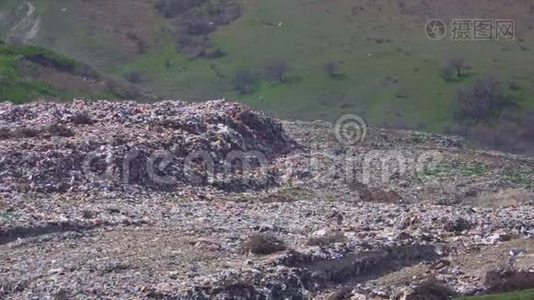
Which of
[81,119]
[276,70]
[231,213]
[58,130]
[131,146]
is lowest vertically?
[231,213]

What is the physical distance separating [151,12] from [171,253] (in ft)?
214

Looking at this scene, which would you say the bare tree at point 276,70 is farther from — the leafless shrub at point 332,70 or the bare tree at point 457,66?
the bare tree at point 457,66

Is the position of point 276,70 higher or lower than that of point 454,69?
lower

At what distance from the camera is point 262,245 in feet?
75.6

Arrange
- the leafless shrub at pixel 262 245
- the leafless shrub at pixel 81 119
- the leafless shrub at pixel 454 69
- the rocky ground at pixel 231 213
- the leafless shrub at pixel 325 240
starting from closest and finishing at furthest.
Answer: the rocky ground at pixel 231 213 < the leafless shrub at pixel 262 245 < the leafless shrub at pixel 325 240 < the leafless shrub at pixel 81 119 < the leafless shrub at pixel 454 69

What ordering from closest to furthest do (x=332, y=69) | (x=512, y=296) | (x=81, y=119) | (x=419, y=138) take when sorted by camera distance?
(x=512, y=296) → (x=81, y=119) → (x=419, y=138) → (x=332, y=69)

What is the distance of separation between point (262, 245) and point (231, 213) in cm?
406

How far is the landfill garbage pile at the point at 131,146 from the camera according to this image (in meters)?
28.3

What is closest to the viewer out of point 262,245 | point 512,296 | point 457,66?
point 512,296

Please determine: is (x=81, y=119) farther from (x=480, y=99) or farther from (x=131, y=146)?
(x=480, y=99)

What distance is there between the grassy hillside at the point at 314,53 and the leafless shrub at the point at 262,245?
130 ft

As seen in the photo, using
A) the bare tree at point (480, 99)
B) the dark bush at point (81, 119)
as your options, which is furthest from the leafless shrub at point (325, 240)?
the bare tree at point (480, 99)

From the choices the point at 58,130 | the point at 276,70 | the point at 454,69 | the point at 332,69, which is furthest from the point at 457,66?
the point at 58,130

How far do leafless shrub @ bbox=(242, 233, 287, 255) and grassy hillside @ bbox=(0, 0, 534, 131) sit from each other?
39.7 m
